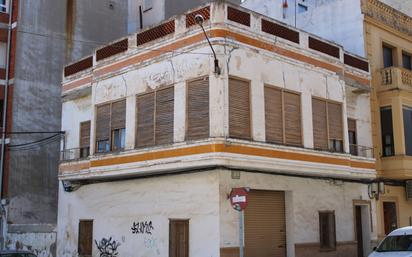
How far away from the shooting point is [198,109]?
1547 centimetres

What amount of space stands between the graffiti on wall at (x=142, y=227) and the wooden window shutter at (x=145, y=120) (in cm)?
253

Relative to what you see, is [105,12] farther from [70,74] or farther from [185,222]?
[185,222]

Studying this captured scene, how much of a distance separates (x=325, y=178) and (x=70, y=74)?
10.8 meters

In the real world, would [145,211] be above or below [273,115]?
below

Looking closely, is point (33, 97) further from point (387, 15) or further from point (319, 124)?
point (387, 15)

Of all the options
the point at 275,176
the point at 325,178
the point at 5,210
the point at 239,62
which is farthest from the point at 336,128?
the point at 5,210

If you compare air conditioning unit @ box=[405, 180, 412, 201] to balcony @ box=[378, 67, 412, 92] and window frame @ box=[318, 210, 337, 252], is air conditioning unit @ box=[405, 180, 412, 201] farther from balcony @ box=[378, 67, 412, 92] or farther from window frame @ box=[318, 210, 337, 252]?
window frame @ box=[318, 210, 337, 252]

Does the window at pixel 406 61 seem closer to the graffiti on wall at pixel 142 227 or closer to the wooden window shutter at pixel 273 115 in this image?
the wooden window shutter at pixel 273 115

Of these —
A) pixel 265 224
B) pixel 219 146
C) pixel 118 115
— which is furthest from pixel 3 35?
pixel 265 224

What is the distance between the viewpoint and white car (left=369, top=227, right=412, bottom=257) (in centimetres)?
1390

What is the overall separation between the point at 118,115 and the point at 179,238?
494cm

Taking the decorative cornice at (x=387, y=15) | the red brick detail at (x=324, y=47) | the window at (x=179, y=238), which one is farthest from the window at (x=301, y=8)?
the window at (x=179, y=238)

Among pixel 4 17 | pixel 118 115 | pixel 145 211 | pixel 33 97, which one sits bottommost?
pixel 145 211

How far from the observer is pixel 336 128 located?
18594 mm
